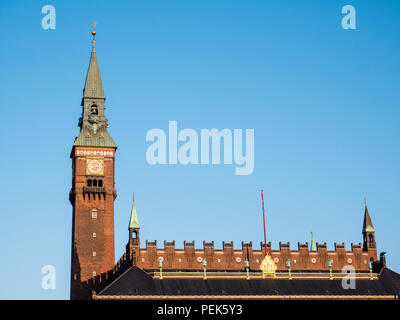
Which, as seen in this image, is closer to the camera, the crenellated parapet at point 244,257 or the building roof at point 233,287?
the building roof at point 233,287

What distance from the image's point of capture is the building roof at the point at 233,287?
96125 mm

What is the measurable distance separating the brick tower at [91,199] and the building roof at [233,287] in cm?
1030

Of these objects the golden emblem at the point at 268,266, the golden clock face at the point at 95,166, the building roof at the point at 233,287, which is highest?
the golden clock face at the point at 95,166

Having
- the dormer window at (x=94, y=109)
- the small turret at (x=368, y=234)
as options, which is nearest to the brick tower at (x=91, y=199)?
the dormer window at (x=94, y=109)

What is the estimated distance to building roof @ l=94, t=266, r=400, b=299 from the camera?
96.1m

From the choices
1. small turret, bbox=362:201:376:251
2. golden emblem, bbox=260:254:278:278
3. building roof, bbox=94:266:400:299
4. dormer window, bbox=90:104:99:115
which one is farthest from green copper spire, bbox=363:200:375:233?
dormer window, bbox=90:104:99:115

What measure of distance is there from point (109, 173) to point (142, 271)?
61.7 ft

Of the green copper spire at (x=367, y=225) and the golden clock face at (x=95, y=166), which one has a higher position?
the golden clock face at (x=95, y=166)

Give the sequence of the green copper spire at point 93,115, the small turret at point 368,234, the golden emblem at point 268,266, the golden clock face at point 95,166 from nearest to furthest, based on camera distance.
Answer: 1. the golden emblem at point 268,266
2. the golden clock face at point 95,166
3. the small turret at point 368,234
4. the green copper spire at point 93,115

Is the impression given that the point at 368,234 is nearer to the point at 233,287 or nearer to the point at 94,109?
the point at 233,287

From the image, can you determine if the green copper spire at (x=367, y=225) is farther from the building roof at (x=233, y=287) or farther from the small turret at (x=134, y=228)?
the small turret at (x=134, y=228)
